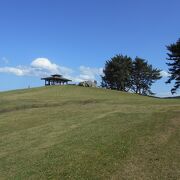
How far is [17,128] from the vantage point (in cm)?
2158

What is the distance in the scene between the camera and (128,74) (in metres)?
93.4

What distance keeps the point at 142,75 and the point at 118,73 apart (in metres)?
7.27

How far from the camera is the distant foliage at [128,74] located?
9238 cm

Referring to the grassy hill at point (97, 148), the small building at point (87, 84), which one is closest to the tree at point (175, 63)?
the small building at point (87, 84)

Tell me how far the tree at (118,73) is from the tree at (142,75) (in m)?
1.83

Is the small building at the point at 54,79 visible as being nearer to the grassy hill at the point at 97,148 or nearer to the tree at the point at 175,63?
the tree at the point at 175,63

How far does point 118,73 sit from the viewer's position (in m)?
91.8

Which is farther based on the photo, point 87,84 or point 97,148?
point 87,84

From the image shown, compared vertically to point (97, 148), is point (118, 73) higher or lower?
higher

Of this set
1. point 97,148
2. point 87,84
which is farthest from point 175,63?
point 97,148

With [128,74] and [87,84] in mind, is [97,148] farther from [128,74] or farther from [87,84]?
[128,74]

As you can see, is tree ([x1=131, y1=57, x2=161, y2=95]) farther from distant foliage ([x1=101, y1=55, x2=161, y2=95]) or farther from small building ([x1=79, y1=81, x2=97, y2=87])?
small building ([x1=79, y1=81, x2=97, y2=87])

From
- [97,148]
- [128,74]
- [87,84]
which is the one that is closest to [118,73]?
[128,74]

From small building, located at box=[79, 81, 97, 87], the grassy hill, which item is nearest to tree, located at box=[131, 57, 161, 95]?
small building, located at box=[79, 81, 97, 87]
